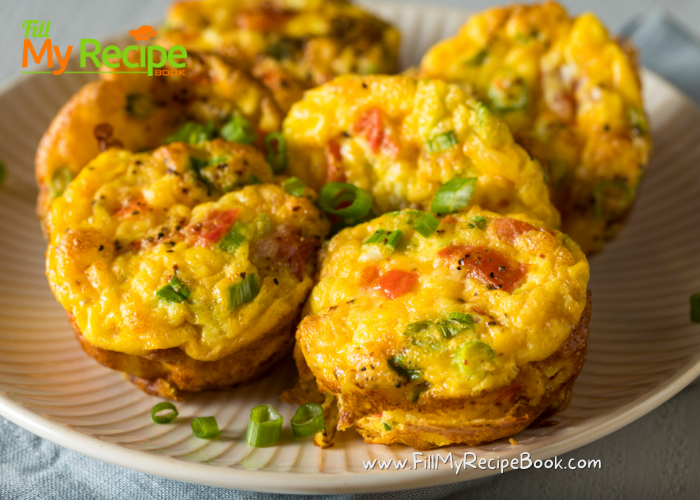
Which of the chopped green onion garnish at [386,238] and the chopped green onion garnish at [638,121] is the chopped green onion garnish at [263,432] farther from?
the chopped green onion garnish at [638,121]

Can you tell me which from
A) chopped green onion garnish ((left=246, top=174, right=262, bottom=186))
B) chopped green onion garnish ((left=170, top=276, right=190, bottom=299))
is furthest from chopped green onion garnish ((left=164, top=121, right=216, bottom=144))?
chopped green onion garnish ((left=170, top=276, right=190, bottom=299))

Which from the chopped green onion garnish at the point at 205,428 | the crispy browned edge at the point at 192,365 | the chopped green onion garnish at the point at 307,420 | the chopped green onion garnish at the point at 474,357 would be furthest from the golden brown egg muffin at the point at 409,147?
the chopped green onion garnish at the point at 205,428

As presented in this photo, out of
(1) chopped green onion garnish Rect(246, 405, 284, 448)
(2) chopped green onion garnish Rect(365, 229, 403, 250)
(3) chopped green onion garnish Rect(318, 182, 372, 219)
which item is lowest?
(1) chopped green onion garnish Rect(246, 405, 284, 448)

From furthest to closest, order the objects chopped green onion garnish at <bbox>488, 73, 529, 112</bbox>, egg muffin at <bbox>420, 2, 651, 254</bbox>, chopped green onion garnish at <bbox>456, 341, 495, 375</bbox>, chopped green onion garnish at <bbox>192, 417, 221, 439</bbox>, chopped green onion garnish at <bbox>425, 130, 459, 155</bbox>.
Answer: chopped green onion garnish at <bbox>488, 73, 529, 112</bbox>, egg muffin at <bbox>420, 2, 651, 254</bbox>, chopped green onion garnish at <bbox>425, 130, 459, 155</bbox>, chopped green onion garnish at <bbox>192, 417, 221, 439</bbox>, chopped green onion garnish at <bbox>456, 341, 495, 375</bbox>

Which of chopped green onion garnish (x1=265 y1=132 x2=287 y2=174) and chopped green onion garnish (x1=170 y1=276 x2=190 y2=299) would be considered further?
chopped green onion garnish (x1=265 y1=132 x2=287 y2=174)

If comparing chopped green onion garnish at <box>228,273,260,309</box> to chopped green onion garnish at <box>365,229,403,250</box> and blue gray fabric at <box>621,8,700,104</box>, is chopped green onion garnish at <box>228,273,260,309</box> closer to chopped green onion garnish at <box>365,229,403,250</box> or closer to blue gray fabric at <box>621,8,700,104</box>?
chopped green onion garnish at <box>365,229,403,250</box>

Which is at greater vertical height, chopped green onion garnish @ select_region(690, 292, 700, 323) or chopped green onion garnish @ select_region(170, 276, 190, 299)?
chopped green onion garnish @ select_region(170, 276, 190, 299)

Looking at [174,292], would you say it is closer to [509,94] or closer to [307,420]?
[307,420]
